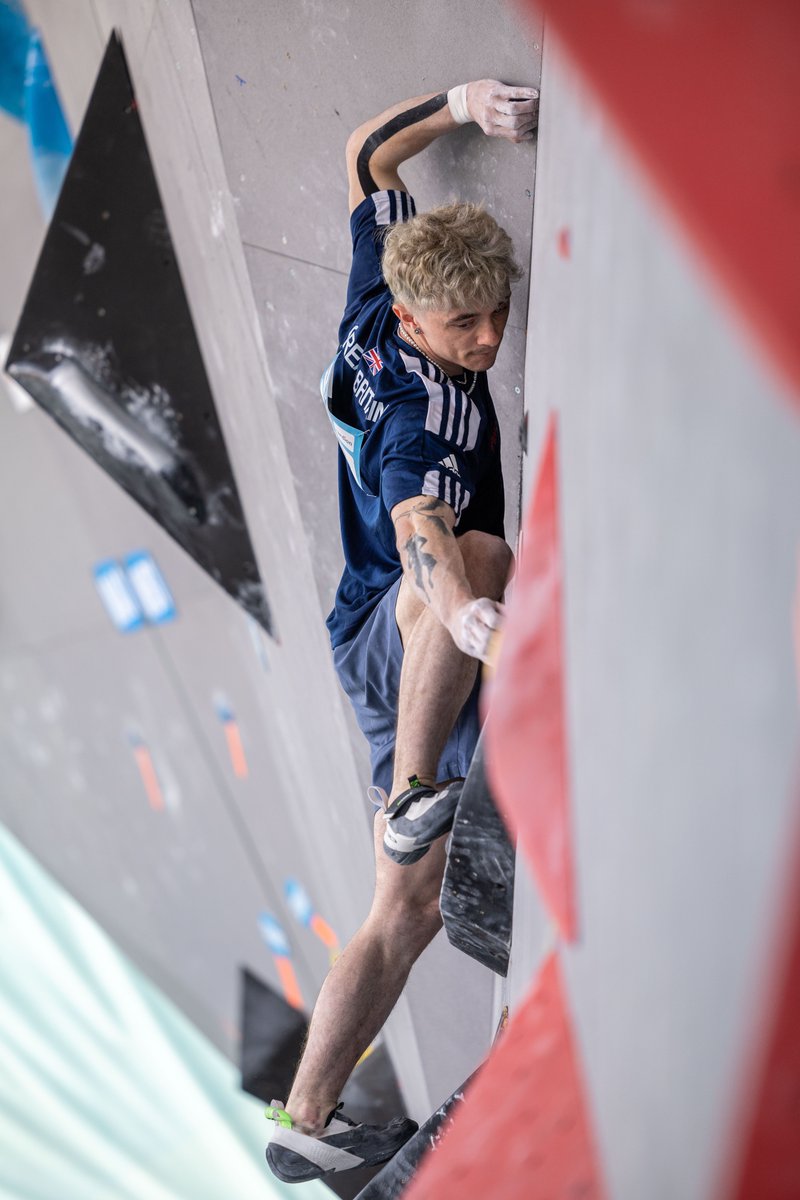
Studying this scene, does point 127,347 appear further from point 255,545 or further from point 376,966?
point 376,966

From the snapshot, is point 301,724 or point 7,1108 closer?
point 301,724

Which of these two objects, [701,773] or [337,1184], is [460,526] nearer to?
[701,773]

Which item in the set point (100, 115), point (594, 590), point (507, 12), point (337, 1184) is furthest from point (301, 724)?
point (594, 590)

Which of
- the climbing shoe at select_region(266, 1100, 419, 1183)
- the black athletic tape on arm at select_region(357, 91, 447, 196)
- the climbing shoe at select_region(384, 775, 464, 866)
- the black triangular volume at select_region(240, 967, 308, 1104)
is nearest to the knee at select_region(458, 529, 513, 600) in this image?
the climbing shoe at select_region(384, 775, 464, 866)

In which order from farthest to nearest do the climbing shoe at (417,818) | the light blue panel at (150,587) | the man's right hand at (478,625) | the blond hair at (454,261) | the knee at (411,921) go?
the light blue panel at (150,587) < the knee at (411,921) < the blond hair at (454,261) < the climbing shoe at (417,818) < the man's right hand at (478,625)

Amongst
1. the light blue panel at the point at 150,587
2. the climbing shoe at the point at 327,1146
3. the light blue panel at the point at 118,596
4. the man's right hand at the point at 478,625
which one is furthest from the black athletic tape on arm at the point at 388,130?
the light blue panel at the point at 118,596

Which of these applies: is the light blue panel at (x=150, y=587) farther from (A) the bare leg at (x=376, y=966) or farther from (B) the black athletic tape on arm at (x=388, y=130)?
(A) the bare leg at (x=376, y=966)

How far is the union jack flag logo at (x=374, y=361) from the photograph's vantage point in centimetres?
161

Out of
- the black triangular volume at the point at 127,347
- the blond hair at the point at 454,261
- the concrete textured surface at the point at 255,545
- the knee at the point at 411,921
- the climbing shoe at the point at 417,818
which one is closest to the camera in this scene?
the climbing shoe at the point at 417,818

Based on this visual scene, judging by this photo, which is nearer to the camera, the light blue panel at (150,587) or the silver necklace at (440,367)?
the silver necklace at (440,367)

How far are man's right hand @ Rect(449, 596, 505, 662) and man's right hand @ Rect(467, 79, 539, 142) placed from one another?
0.64 meters

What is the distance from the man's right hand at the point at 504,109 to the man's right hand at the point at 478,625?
64 cm

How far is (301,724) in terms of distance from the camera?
327 cm

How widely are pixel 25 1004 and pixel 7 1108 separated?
0.43 meters
